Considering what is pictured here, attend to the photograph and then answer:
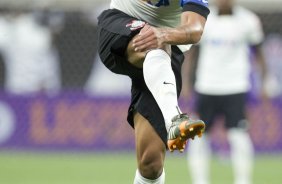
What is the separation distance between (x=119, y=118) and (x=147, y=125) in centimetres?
736

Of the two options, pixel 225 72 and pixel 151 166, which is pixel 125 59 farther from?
pixel 225 72

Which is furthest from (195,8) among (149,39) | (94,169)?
(94,169)

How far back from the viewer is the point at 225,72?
10.9 metres

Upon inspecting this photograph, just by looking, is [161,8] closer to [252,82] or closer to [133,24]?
[133,24]

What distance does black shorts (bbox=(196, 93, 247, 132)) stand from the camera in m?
10.5

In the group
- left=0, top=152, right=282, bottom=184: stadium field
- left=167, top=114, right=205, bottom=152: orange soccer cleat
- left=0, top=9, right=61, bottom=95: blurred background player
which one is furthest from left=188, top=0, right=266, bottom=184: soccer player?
left=167, top=114, right=205, bottom=152: orange soccer cleat

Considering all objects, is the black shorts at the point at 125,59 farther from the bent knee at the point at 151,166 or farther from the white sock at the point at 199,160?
the white sock at the point at 199,160

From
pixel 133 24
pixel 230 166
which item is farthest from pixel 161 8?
pixel 230 166

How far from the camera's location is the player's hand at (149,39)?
5609 millimetres

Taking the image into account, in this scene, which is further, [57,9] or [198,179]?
[57,9]

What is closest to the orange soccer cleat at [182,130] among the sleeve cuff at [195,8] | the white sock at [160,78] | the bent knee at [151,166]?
the white sock at [160,78]

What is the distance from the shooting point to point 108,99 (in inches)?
540

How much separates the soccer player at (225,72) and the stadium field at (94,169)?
62 centimetres

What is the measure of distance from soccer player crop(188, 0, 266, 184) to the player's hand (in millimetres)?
4858
